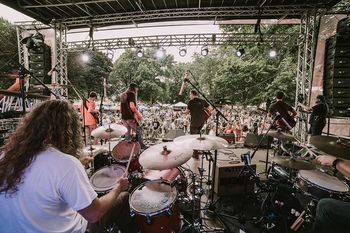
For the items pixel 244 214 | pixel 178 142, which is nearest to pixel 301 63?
pixel 244 214

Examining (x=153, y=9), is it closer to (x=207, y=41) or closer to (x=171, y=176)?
(x=207, y=41)

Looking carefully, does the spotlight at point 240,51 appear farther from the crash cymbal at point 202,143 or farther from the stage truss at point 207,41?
the crash cymbal at point 202,143

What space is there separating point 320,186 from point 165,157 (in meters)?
1.77

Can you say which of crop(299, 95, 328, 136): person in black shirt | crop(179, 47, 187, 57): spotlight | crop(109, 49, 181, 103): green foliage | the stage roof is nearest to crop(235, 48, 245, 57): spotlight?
the stage roof

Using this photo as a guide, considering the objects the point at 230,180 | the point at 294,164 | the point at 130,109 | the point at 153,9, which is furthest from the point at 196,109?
the point at 153,9

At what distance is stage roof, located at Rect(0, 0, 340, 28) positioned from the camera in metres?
7.08

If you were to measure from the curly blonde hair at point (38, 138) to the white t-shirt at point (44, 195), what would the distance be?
0.18ft

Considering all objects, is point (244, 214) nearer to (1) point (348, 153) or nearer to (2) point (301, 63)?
(1) point (348, 153)

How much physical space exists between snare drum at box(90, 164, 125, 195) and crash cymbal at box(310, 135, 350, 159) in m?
2.26

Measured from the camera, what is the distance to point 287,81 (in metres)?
15.1

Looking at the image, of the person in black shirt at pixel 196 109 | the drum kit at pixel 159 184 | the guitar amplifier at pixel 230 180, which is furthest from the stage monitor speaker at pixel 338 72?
the drum kit at pixel 159 184

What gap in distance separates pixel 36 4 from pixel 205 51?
6.67 metres

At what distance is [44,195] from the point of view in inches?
45.6

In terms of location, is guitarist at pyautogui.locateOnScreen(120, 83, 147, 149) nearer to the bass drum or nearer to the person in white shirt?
the bass drum
